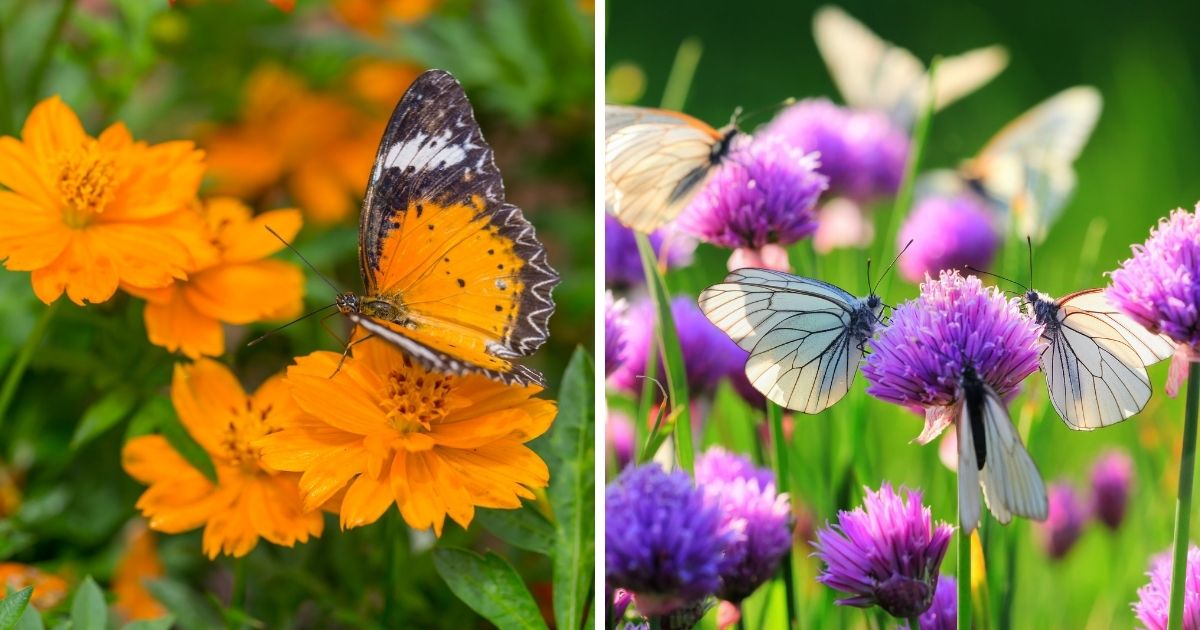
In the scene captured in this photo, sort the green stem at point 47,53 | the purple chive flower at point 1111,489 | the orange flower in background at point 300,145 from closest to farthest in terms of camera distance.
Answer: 1. the green stem at point 47,53
2. the purple chive flower at point 1111,489
3. the orange flower in background at point 300,145

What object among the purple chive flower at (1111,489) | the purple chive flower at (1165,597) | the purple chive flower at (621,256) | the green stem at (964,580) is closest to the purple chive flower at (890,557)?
the green stem at (964,580)

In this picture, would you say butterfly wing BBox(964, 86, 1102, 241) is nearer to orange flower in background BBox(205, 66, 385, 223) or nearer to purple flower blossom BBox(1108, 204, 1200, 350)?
purple flower blossom BBox(1108, 204, 1200, 350)

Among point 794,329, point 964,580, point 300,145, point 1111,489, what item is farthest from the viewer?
point 300,145

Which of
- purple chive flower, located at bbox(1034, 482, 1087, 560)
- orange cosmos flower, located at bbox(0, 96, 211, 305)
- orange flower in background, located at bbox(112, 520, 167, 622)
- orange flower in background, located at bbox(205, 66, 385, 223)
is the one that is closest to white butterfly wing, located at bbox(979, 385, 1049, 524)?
purple chive flower, located at bbox(1034, 482, 1087, 560)

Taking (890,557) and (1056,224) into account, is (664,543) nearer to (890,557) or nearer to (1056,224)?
(890,557)

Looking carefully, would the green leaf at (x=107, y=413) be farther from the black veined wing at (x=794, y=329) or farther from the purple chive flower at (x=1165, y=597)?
the purple chive flower at (x=1165, y=597)

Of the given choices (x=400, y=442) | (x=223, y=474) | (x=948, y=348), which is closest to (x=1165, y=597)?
(x=948, y=348)
